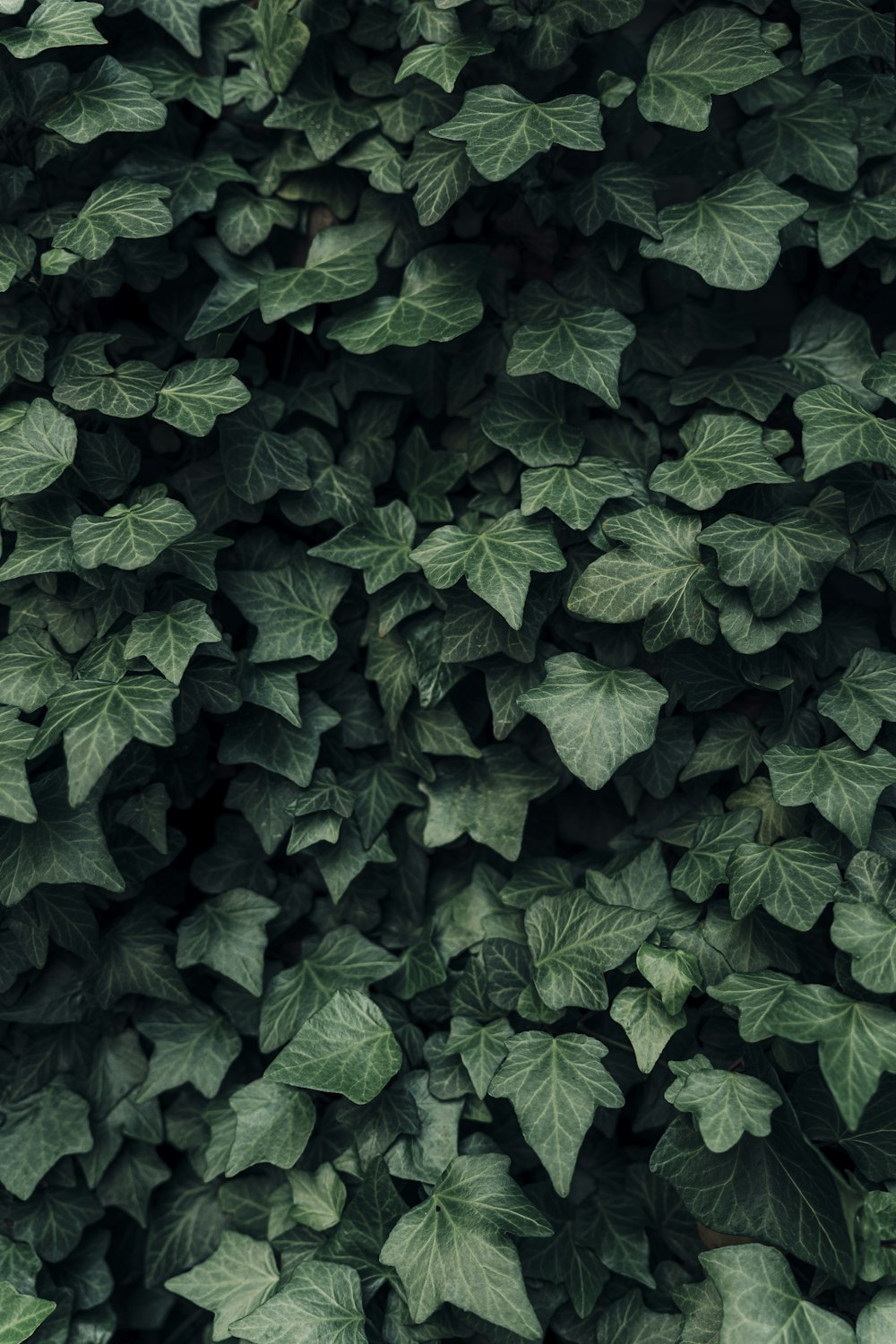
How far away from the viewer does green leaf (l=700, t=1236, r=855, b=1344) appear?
1264 millimetres

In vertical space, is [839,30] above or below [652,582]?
above

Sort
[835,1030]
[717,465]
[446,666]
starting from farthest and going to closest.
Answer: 1. [446,666]
2. [717,465]
3. [835,1030]

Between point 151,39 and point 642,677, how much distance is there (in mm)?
1152

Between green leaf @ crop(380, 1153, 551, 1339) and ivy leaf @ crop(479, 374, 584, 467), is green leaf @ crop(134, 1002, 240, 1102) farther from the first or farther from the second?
ivy leaf @ crop(479, 374, 584, 467)

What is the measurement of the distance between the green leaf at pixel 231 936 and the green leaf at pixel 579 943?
0.38 metres

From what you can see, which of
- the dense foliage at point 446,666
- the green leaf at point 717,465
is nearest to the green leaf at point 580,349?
the dense foliage at point 446,666

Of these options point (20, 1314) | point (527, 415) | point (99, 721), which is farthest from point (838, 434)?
point (20, 1314)

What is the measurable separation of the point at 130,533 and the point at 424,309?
0.51 metres

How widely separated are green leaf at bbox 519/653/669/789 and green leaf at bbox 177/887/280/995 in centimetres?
51

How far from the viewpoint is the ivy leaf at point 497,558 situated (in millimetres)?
1432

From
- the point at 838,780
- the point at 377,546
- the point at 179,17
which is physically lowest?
the point at 838,780

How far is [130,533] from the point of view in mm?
1412

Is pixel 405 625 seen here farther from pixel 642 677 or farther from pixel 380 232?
pixel 380 232

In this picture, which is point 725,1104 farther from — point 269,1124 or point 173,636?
point 173,636
